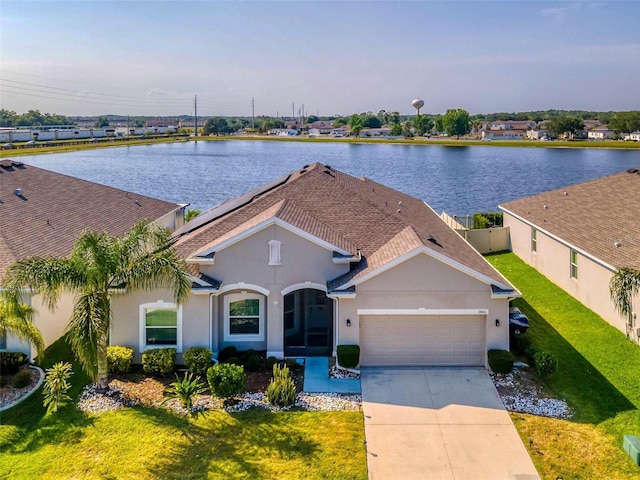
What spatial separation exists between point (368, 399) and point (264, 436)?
319cm

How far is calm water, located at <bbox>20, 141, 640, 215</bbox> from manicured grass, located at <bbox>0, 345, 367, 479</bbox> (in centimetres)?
4381

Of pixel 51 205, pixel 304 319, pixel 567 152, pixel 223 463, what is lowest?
pixel 223 463

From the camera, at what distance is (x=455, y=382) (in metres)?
16.0

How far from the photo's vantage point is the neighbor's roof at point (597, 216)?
21406mm

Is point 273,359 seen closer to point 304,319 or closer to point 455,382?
point 304,319

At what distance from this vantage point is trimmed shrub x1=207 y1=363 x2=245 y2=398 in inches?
572

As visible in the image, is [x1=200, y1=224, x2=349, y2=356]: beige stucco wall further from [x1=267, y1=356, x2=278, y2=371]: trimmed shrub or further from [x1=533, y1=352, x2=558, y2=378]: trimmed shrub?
[x1=533, y1=352, x2=558, y2=378]: trimmed shrub

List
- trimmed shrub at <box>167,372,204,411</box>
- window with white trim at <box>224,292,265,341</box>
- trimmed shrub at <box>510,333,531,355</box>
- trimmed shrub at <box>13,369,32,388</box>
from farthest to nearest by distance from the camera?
trimmed shrub at <box>510,333,531,355</box> < window with white trim at <box>224,292,265,341</box> < trimmed shrub at <box>13,369,32,388</box> < trimmed shrub at <box>167,372,204,411</box>

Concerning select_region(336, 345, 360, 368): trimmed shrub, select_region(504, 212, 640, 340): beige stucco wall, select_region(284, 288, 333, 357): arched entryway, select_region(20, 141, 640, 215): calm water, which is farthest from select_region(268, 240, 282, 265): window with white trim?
select_region(20, 141, 640, 215): calm water

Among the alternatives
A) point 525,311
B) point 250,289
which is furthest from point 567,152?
point 250,289

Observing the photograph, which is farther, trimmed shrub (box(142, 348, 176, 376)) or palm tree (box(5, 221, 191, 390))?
trimmed shrub (box(142, 348, 176, 376))

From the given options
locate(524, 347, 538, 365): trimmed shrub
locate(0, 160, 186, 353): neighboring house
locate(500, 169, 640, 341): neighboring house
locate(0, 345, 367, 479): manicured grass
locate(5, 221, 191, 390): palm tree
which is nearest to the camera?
locate(0, 345, 367, 479): manicured grass

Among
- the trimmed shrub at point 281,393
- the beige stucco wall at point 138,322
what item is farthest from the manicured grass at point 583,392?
the beige stucco wall at point 138,322

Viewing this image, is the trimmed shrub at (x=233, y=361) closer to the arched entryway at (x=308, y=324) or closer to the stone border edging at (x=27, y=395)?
the arched entryway at (x=308, y=324)
